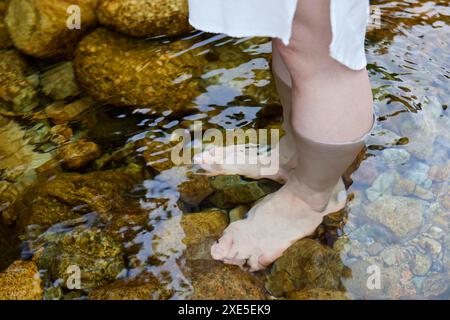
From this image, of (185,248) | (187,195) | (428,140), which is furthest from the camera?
(428,140)

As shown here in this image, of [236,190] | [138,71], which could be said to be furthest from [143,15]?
[236,190]

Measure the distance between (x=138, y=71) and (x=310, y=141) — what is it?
1.15 m

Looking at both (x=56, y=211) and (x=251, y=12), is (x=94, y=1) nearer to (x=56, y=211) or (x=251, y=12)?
(x=56, y=211)

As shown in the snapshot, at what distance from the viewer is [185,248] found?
76.4 inches

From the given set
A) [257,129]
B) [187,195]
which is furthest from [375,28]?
[187,195]

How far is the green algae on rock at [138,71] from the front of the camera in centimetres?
249

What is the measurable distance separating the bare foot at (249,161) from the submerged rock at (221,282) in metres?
0.47

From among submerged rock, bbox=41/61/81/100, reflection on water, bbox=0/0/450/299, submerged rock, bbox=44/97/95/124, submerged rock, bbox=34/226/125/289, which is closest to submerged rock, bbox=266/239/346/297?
reflection on water, bbox=0/0/450/299

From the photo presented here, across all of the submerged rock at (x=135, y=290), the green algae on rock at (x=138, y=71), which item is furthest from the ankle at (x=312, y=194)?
the green algae on rock at (x=138, y=71)

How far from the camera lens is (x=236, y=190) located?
2.16m

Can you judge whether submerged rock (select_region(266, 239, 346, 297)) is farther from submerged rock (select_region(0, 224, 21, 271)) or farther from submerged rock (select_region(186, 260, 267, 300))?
submerged rock (select_region(0, 224, 21, 271))

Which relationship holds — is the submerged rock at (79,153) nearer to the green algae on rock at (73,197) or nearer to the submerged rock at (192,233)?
the green algae on rock at (73,197)

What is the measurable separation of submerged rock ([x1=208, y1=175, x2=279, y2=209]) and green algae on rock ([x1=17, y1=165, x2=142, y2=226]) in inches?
14.1

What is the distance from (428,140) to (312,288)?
97cm
